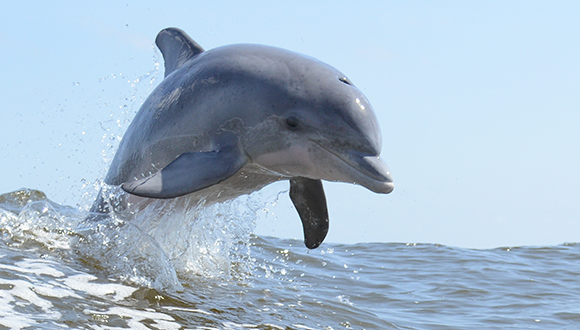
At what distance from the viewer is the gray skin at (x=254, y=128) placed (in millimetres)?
4953

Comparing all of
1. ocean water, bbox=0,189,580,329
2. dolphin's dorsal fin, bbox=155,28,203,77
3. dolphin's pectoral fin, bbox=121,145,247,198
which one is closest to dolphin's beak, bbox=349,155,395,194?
dolphin's pectoral fin, bbox=121,145,247,198

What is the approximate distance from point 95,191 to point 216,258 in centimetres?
168

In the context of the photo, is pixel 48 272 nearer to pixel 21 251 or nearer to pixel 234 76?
pixel 21 251

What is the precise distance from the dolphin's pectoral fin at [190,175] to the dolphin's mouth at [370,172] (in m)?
0.93

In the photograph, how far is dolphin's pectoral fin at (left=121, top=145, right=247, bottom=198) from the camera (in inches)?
196

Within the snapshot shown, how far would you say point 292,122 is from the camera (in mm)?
5117

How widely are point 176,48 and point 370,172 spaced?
2.89 meters

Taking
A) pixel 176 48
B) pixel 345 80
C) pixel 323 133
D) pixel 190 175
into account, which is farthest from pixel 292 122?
pixel 176 48

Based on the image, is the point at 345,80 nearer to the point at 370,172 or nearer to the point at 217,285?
the point at 370,172

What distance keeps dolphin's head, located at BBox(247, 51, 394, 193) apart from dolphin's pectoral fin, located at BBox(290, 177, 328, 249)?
3.60ft

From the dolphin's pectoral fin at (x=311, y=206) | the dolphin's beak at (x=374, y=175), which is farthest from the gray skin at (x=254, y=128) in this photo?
the dolphin's pectoral fin at (x=311, y=206)

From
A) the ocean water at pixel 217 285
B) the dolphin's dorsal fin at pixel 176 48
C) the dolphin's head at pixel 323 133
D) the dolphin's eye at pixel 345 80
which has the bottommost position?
the ocean water at pixel 217 285

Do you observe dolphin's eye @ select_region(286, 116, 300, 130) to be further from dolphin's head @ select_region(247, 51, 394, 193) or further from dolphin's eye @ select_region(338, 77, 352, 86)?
dolphin's eye @ select_region(338, 77, 352, 86)

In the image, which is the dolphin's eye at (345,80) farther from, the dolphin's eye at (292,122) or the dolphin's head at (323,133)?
the dolphin's eye at (292,122)
